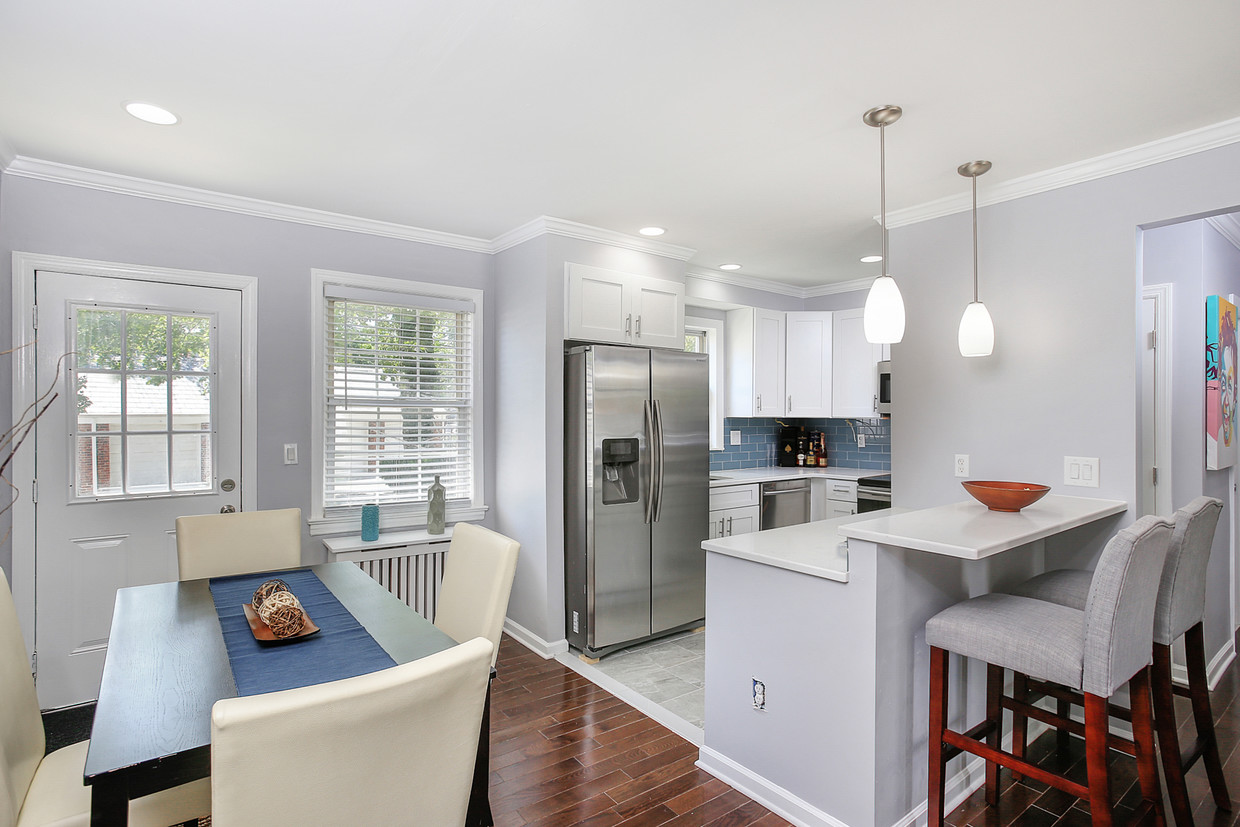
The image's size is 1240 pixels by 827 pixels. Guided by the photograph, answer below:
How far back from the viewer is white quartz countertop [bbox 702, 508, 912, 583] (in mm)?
2061

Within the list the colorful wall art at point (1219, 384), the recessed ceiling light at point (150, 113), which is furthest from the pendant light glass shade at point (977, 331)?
the recessed ceiling light at point (150, 113)

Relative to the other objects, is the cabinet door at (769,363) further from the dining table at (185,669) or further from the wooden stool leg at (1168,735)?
the dining table at (185,669)

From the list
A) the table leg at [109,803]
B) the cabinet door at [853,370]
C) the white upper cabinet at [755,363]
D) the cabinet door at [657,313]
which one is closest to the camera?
the table leg at [109,803]

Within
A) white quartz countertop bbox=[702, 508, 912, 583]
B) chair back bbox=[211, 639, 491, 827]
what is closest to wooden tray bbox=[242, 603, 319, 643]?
chair back bbox=[211, 639, 491, 827]

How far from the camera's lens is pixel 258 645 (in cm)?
170

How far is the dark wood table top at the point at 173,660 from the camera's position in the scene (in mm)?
1213

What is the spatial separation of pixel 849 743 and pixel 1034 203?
7.92ft

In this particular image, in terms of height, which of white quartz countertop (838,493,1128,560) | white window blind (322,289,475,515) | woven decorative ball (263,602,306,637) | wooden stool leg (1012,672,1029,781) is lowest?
wooden stool leg (1012,672,1029,781)

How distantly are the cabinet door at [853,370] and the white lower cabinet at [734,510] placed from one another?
1045 millimetres

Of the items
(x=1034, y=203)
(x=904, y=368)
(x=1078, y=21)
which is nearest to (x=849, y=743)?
(x=904, y=368)

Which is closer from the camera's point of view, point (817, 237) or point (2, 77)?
point (2, 77)

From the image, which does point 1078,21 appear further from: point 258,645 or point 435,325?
point 435,325

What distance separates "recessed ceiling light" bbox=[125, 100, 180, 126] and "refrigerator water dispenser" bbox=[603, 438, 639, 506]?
2315mm

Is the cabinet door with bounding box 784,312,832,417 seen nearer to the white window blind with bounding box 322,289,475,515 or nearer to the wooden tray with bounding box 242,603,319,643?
the white window blind with bounding box 322,289,475,515
